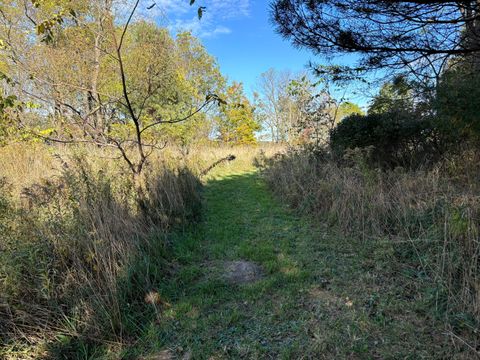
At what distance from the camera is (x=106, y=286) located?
2236mm

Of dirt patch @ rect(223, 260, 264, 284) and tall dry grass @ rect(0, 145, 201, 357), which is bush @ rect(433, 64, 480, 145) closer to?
dirt patch @ rect(223, 260, 264, 284)

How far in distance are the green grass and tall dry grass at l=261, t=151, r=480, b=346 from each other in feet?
0.60

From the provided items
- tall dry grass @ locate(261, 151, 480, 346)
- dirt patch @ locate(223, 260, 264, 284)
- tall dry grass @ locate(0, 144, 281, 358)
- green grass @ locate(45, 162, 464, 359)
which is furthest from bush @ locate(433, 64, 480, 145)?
tall dry grass @ locate(0, 144, 281, 358)

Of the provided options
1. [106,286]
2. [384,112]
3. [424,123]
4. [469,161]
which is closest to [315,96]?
[384,112]

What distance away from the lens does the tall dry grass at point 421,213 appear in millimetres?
2053

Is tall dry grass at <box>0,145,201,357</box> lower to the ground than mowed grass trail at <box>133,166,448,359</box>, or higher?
higher

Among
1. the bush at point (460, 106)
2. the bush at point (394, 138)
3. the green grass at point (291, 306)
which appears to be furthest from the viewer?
the bush at point (394, 138)

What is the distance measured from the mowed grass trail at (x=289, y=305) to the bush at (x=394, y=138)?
245 cm

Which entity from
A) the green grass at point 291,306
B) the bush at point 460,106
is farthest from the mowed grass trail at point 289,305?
the bush at point 460,106

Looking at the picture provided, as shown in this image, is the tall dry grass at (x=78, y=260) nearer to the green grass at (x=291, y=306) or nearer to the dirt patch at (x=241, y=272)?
the green grass at (x=291, y=306)

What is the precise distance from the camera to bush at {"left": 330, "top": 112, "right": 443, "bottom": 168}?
4824mm

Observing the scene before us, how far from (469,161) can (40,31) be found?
544 cm

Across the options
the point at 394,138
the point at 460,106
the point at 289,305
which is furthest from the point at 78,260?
the point at 394,138

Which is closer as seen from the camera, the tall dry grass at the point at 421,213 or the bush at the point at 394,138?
the tall dry grass at the point at 421,213
